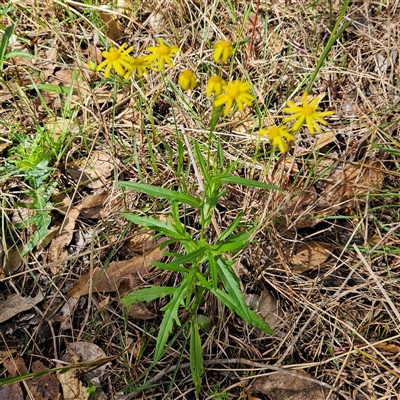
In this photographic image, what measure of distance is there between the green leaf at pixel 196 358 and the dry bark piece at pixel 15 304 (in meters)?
0.76

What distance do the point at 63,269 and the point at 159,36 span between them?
149cm

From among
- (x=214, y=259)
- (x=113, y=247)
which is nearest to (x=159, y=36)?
(x=113, y=247)

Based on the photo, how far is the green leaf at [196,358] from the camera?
1831 mm

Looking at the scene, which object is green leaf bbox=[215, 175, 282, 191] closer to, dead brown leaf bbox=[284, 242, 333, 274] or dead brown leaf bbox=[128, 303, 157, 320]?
dead brown leaf bbox=[284, 242, 333, 274]

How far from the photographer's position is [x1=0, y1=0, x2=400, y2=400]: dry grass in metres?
1.99

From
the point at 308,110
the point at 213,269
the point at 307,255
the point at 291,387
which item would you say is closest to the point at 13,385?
the point at 213,269

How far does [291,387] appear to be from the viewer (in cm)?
194

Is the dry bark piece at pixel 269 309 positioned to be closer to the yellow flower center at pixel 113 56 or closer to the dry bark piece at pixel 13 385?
the dry bark piece at pixel 13 385

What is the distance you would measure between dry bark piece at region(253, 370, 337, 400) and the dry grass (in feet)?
0.11

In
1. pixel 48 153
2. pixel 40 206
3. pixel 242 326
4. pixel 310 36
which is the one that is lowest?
pixel 242 326

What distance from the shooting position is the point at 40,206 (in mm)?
2326

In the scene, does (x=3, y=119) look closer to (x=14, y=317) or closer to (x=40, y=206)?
(x=40, y=206)

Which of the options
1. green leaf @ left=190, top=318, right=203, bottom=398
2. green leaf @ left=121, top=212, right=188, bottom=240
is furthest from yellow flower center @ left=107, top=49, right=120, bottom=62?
green leaf @ left=190, top=318, right=203, bottom=398

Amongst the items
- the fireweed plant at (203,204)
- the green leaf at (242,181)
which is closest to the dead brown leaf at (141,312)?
the fireweed plant at (203,204)
